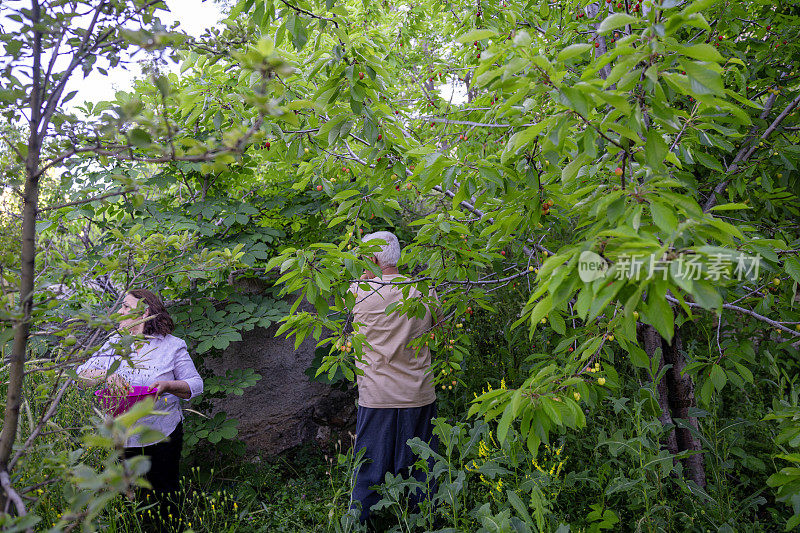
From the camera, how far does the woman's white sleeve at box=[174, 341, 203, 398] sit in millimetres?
2998

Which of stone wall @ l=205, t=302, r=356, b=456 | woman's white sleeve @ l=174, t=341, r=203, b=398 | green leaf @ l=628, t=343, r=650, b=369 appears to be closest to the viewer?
green leaf @ l=628, t=343, r=650, b=369

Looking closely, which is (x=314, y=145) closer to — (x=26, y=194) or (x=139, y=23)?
(x=139, y=23)

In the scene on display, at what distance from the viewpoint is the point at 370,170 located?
2.63 metres

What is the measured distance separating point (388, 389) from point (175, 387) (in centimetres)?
128

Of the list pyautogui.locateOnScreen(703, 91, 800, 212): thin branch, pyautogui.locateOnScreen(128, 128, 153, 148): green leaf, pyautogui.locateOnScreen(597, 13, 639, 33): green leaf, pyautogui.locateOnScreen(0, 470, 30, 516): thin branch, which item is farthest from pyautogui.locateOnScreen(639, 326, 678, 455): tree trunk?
pyautogui.locateOnScreen(0, 470, 30, 516): thin branch

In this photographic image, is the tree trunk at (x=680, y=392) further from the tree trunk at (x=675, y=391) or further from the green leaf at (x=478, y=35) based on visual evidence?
the green leaf at (x=478, y=35)

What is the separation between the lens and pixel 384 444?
315cm

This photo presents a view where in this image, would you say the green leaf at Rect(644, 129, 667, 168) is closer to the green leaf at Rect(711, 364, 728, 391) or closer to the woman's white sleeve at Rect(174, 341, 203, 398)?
the green leaf at Rect(711, 364, 728, 391)

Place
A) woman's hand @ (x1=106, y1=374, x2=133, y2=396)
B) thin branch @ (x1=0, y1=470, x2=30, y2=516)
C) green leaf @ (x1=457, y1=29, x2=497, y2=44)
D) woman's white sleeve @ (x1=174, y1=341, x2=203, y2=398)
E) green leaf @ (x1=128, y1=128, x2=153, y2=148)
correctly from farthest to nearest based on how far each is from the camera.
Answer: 1. woman's white sleeve @ (x1=174, y1=341, x2=203, y2=398)
2. woman's hand @ (x1=106, y1=374, x2=133, y2=396)
3. green leaf @ (x1=457, y1=29, x2=497, y2=44)
4. green leaf @ (x1=128, y1=128, x2=153, y2=148)
5. thin branch @ (x1=0, y1=470, x2=30, y2=516)

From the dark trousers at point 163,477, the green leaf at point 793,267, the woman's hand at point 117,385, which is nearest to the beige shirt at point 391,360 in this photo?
the dark trousers at point 163,477

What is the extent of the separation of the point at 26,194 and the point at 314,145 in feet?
5.51

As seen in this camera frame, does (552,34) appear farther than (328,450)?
No

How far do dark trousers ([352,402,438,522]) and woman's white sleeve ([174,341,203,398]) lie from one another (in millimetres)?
1061

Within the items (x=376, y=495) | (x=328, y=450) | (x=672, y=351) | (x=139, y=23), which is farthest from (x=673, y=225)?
(x=328, y=450)
